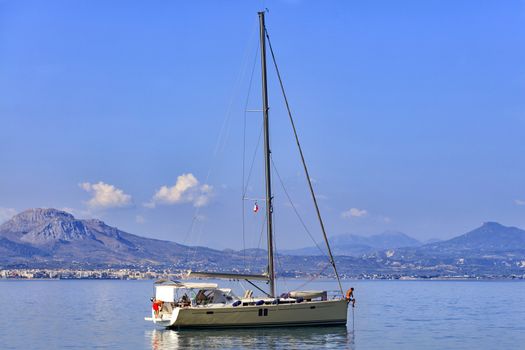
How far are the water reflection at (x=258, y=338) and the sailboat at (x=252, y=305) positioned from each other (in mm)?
596

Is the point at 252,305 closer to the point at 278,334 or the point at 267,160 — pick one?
the point at 278,334

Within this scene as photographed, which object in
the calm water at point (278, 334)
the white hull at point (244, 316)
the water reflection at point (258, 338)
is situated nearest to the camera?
the water reflection at point (258, 338)

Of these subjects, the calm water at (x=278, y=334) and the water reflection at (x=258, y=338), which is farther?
the calm water at (x=278, y=334)

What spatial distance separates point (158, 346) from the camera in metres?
60.3

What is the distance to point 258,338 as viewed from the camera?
205 feet

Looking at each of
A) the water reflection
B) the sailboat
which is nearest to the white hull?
the sailboat

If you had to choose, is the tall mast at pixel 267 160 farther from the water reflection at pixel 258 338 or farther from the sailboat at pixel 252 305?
the water reflection at pixel 258 338

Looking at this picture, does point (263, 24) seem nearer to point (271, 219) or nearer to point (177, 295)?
point (271, 219)

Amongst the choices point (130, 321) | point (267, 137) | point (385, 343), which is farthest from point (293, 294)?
point (130, 321)

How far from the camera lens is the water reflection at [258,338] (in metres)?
59.4

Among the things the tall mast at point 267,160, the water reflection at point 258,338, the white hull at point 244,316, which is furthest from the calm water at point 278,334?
the tall mast at point 267,160

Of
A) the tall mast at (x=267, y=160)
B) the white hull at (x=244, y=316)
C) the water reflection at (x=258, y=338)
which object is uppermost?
the tall mast at (x=267, y=160)

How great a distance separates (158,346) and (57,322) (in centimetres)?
2980

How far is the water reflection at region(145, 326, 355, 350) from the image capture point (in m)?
59.4
